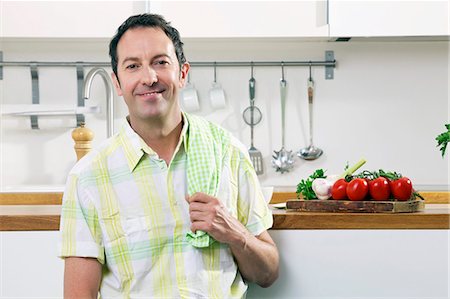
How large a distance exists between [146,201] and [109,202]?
3.3 inches

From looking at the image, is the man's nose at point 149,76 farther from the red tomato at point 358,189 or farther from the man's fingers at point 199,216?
the red tomato at point 358,189

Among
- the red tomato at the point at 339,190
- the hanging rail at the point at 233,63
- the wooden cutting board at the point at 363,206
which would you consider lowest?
the wooden cutting board at the point at 363,206

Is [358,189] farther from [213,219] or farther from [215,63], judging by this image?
[215,63]

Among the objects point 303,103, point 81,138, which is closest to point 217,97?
point 303,103

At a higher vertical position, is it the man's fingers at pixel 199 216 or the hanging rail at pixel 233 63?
the hanging rail at pixel 233 63

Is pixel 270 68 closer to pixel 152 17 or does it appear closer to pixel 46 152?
pixel 46 152

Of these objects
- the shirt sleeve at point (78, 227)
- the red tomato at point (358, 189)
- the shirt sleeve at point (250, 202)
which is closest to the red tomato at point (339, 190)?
the red tomato at point (358, 189)

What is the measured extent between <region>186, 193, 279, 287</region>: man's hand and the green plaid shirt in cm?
4

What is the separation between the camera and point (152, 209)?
172cm

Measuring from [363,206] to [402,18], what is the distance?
1384 millimetres

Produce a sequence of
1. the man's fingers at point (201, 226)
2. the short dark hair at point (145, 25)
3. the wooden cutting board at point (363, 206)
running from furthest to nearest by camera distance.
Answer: the wooden cutting board at point (363, 206) < the short dark hair at point (145, 25) < the man's fingers at point (201, 226)

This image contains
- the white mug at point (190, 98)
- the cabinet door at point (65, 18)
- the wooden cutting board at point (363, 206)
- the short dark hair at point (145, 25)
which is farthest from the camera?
the white mug at point (190, 98)

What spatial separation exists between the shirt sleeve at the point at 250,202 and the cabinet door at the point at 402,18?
1.41 metres

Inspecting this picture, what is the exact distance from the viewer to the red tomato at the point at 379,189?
76.0 inches
